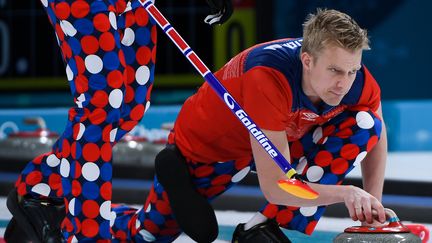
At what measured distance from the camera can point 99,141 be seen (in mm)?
2508

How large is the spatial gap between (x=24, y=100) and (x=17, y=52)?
0.30 m

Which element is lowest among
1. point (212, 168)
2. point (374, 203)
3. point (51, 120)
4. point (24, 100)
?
point (24, 100)

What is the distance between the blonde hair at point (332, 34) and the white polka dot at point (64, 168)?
597mm

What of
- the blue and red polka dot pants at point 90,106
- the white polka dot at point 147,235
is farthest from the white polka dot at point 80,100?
the white polka dot at point 147,235

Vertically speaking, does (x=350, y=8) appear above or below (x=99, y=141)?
below

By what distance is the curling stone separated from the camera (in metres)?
2.25

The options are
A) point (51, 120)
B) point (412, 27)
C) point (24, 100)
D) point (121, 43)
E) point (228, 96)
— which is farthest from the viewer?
→ point (24, 100)

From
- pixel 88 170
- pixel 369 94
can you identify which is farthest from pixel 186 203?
pixel 369 94

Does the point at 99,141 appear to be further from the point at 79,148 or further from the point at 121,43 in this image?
the point at 121,43

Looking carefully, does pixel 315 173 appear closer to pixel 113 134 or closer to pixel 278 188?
pixel 278 188

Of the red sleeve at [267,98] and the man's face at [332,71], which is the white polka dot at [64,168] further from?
the man's face at [332,71]

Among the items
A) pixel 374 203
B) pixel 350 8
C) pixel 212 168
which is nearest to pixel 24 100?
pixel 350 8

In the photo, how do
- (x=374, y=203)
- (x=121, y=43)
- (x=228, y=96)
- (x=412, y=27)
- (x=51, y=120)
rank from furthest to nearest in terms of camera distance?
(x=412, y=27) < (x=51, y=120) < (x=121, y=43) < (x=228, y=96) < (x=374, y=203)

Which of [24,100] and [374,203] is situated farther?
[24,100]
